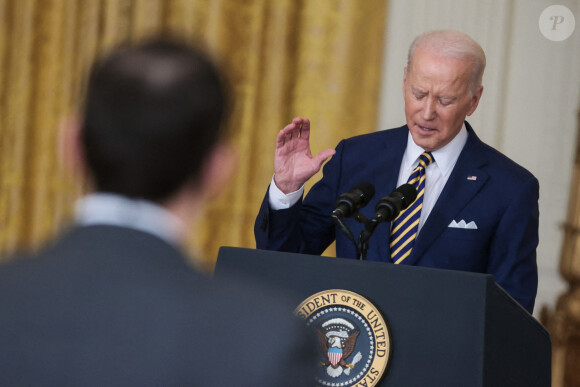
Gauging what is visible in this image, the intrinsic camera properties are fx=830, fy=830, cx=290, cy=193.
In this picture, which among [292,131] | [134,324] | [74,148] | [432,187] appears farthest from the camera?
[432,187]

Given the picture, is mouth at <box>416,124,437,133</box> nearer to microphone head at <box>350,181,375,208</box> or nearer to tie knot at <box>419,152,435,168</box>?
tie knot at <box>419,152,435,168</box>

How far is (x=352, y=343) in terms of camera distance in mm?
1788

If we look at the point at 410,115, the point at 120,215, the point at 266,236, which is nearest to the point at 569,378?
the point at 410,115

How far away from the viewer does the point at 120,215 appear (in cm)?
90

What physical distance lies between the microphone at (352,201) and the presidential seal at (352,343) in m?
0.25

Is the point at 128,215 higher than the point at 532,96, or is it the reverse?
the point at 532,96

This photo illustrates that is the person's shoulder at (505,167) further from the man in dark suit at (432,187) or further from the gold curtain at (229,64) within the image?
the gold curtain at (229,64)

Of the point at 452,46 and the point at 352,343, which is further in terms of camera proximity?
the point at 452,46

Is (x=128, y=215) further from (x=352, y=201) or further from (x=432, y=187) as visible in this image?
(x=432, y=187)

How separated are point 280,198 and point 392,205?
0.54 metres

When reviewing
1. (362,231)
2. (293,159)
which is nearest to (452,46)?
(293,159)

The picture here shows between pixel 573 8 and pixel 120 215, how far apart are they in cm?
448

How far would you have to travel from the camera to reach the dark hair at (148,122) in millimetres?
901

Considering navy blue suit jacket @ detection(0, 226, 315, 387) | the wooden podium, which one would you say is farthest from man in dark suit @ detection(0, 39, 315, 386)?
the wooden podium
